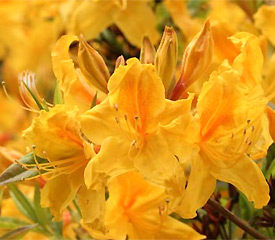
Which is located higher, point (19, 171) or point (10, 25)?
point (19, 171)

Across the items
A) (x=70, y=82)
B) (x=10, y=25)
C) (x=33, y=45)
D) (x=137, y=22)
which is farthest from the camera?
(x=10, y=25)

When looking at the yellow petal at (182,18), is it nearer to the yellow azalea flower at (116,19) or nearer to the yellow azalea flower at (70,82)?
the yellow azalea flower at (116,19)

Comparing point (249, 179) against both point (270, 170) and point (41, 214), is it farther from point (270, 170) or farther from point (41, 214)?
point (41, 214)

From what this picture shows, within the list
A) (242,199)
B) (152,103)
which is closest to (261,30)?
(242,199)

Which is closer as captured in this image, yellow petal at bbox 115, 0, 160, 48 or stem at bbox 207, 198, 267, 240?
stem at bbox 207, 198, 267, 240

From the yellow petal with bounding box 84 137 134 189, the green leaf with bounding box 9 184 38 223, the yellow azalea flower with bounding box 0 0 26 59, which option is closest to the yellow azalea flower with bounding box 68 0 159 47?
the green leaf with bounding box 9 184 38 223

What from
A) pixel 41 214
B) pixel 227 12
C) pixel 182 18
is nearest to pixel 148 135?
pixel 41 214

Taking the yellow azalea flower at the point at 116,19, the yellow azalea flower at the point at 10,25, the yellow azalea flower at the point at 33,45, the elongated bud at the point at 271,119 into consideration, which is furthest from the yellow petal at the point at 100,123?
the yellow azalea flower at the point at 10,25

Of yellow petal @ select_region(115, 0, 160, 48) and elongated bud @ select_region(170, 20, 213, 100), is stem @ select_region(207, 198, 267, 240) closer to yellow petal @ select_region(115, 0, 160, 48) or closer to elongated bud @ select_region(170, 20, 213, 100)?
elongated bud @ select_region(170, 20, 213, 100)
